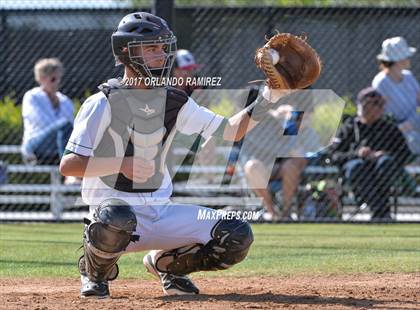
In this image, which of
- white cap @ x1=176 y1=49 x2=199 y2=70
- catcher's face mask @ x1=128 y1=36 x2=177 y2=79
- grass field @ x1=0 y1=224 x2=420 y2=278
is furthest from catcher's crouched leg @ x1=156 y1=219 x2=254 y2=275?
white cap @ x1=176 y1=49 x2=199 y2=70

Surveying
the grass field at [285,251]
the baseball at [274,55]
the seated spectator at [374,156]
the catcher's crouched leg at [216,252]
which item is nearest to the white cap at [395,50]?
the seated spectator at [374,156]

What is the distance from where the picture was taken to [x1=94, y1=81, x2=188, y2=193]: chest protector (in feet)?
15.9

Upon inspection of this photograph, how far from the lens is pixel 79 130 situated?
184 inches

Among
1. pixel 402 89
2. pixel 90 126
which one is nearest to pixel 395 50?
pixel 402 89

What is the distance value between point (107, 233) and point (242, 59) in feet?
21.8

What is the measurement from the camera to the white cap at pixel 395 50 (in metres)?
10.0

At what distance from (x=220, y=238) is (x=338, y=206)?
5845mm

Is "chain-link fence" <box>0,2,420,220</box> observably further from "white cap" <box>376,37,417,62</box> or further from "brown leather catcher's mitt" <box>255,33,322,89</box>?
"brown leather catcher's mitt" <box>255,33,322,89</box>

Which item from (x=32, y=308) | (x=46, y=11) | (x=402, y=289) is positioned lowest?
(x=32, y=308)

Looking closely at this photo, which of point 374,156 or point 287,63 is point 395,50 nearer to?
point 374,156

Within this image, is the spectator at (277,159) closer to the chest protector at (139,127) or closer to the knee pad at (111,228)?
the chest protector at (139,127)

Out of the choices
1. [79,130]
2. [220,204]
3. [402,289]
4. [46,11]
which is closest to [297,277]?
[402,289]

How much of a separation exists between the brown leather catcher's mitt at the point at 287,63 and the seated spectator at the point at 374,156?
5.18 m

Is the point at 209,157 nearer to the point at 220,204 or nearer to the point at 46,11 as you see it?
the point at 220,204
